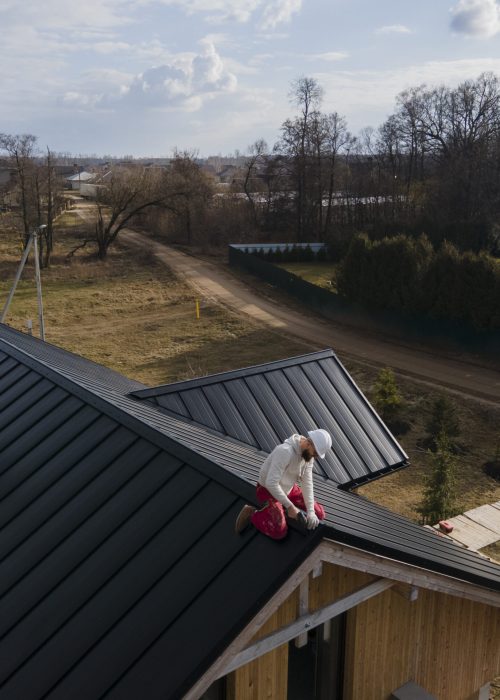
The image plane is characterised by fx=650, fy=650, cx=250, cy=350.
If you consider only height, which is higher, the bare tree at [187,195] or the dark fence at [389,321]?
the bare tree at [187,195]

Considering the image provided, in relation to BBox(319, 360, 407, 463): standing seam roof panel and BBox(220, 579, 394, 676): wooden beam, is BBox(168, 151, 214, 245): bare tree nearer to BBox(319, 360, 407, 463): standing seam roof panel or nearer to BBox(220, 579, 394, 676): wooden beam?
BBox(319, 360, 407, 463): standing seam roof panel

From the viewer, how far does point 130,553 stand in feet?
16.6

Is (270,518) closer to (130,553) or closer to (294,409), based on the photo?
(130,553)

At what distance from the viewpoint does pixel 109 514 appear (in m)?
5.61

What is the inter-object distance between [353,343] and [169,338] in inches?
333

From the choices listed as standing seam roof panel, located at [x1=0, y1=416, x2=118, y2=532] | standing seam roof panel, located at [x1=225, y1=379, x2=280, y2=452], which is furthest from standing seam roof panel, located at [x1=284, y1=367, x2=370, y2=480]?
standing seam roof panel, located at [x1=0, y1=416, x2=118, y2=532]

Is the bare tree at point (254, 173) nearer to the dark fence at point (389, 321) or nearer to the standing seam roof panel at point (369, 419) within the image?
the dark fence at point (389, 321)

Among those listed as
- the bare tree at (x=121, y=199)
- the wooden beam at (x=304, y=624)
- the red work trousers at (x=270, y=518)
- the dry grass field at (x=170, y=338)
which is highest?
the bare tree at (x=121, y=199)

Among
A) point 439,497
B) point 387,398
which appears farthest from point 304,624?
point 387,398

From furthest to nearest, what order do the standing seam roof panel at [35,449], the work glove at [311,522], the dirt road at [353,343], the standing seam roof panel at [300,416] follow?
the dirt road at [353,343] < the standing seam roof panel at [300,416] < the standing seam roof panel at [35,449] < the work glove at [311,522]

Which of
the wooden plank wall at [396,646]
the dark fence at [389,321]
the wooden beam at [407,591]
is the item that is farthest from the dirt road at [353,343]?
the wooden beam at [407,591]

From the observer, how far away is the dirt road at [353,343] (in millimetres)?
23562

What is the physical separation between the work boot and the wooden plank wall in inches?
27.8

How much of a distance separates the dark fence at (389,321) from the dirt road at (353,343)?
0.52 meters
